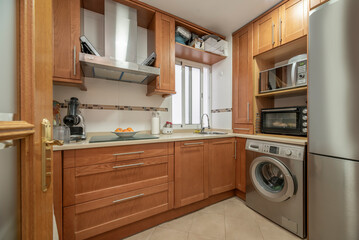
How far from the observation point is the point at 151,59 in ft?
5.94

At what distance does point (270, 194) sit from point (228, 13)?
2.24 metres

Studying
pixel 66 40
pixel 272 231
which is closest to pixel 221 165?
pixel 272 231

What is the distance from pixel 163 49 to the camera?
191 centimetres

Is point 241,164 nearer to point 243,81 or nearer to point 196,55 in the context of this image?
point 243,81

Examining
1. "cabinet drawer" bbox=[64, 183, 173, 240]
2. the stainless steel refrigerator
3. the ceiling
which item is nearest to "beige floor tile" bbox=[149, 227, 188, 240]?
"cabinet drawer" bbox=[64, 183, 173, 240]

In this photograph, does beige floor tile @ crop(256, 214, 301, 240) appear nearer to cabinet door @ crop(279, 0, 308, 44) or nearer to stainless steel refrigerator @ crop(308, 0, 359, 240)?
stainless steel refrigerator @ crop(308, 0, 359, 240)

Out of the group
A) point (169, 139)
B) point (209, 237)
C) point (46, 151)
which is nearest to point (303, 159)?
point (209, 237)

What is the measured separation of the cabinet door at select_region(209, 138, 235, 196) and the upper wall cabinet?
1301 mm

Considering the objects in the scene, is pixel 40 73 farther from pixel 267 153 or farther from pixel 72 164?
pixel 267 153

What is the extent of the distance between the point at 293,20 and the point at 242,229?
227 cm

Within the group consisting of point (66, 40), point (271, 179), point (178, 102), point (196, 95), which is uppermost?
point (66, 40)

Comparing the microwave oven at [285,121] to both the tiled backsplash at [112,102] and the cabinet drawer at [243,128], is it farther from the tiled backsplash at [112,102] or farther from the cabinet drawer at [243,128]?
the tiled backsplash at [112,102]

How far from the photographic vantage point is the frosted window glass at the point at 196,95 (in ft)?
8.82

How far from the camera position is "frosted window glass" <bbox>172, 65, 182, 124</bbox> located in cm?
248
